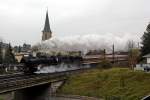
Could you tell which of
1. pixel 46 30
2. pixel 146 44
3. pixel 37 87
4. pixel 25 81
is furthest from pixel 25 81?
pixel 46 30

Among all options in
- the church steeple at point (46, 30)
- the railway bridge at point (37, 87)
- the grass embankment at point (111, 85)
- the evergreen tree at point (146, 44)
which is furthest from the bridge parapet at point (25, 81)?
the church steeple at point (46, 30)

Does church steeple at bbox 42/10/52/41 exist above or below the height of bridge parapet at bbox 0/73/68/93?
above

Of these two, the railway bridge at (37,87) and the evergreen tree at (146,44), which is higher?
the evergreen tree at (146,44)

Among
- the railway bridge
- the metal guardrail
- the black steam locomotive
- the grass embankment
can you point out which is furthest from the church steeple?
the railway bridge

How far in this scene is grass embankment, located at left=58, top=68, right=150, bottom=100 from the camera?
41125 millimetres

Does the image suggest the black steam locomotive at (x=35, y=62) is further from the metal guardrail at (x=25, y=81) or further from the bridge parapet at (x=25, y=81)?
the bridge parapet at (x=25, y=81)

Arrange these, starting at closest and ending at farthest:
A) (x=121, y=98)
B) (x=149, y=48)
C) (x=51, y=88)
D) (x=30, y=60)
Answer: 1. (x=121, y=98)
2. (x=51, y=88)
3. (x=30, y=60)
4. (x=149, y=48)

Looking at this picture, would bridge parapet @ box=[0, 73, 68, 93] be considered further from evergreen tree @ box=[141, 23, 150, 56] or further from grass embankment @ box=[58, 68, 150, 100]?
evergreen tree @ box=[141, 23, 150, 56]

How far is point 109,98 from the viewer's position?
4016 centimetres

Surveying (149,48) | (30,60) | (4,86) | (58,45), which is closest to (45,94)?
(30,60)

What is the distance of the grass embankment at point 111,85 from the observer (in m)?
41.1

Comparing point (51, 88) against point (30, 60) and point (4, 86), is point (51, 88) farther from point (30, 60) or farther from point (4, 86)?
point (4, 86)

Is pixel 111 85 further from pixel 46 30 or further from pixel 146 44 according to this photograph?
pixel 46 30

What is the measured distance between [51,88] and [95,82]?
714 cm
